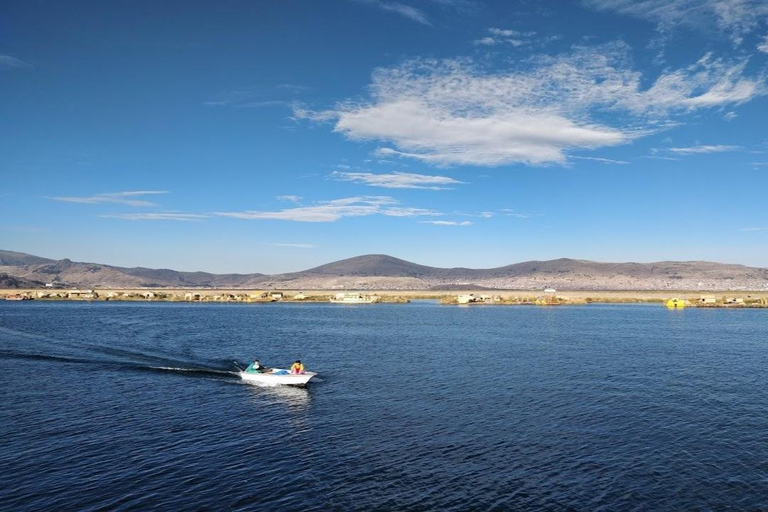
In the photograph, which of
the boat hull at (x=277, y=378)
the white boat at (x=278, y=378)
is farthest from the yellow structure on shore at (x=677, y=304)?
the boat hull at (x=277, y=378)

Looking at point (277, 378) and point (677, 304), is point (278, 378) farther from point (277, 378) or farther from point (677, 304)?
point (677, 304)

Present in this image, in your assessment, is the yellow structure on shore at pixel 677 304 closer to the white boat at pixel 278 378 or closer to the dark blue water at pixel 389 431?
the dark blue water at pixel 389 431

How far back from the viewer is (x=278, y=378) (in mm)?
46875

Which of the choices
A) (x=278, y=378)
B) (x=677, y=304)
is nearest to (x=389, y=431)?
(x=278, y=378)

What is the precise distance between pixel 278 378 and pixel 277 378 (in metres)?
0.15

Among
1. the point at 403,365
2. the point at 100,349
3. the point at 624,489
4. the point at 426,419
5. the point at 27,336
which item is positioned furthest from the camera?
the point at 27,336

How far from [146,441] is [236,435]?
5.05 meters

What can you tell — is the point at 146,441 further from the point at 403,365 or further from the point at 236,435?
the point at 403,365

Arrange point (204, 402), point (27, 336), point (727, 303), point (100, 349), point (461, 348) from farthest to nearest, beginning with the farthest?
point (727, 303) → point (27, 336) → point (461, 348) → point (100, 349) → point (204, 402)

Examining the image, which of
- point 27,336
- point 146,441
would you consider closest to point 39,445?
point 146,441

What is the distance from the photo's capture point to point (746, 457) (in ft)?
90.9

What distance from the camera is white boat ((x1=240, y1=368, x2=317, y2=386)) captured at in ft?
150

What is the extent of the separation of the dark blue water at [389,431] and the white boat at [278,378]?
120 centimetres

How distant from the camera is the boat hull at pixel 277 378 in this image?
45.7 m
